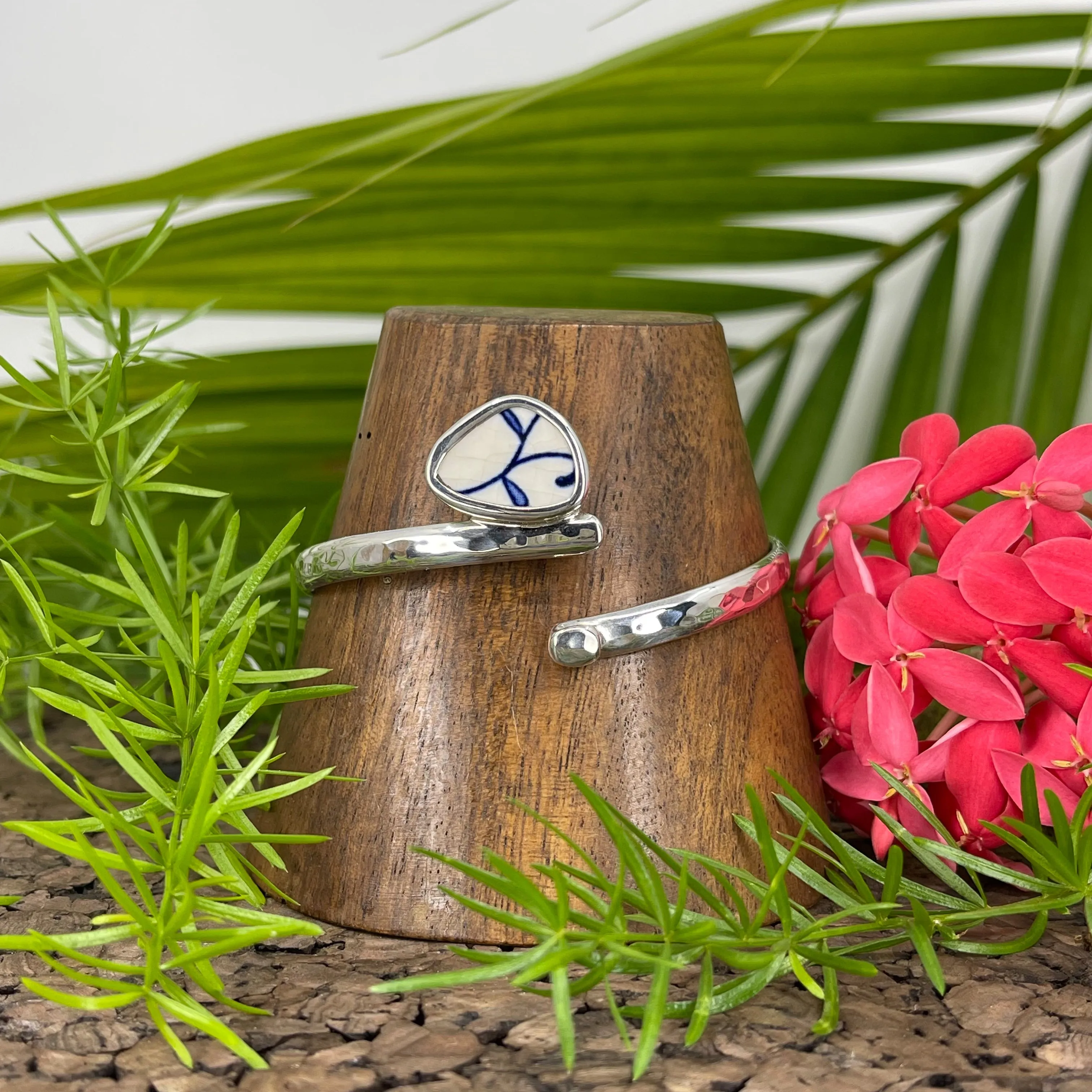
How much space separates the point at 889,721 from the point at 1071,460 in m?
0.11

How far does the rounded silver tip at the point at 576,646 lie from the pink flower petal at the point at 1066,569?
0.46ft

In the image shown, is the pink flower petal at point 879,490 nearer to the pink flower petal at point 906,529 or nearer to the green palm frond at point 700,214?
the pink flower petal at point 906,529

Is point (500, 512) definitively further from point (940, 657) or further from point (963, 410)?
point (963, 410)

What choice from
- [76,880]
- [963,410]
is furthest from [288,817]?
[963,410]

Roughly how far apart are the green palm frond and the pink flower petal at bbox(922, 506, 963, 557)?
264mm

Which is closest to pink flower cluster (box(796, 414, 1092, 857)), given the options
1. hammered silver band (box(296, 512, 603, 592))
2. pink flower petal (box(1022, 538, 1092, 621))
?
pink flower petal (box(1022, 538, 1092, 621))

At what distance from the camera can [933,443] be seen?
443 millimetres

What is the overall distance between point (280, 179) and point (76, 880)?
1.02 ft

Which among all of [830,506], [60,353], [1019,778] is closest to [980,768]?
[1019,778]

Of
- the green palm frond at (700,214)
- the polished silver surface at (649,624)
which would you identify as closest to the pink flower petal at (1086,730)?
the polished silver surface at (649,624)

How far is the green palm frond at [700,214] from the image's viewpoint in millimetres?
623

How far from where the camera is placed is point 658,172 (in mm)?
684

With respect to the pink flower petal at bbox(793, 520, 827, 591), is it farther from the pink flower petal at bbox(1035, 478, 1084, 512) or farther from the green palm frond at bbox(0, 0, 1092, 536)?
the green palm frond at bbox(0, 0, 1092, 536)

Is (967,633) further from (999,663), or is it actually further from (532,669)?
(532,669)
